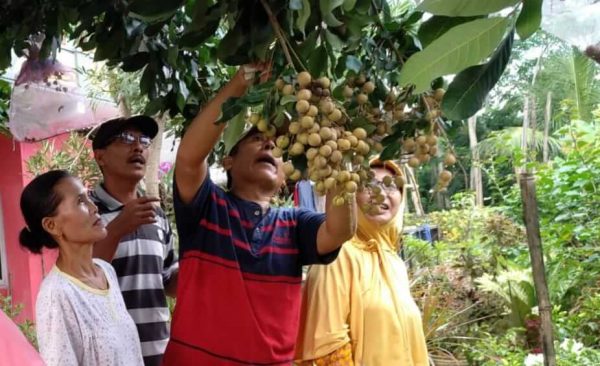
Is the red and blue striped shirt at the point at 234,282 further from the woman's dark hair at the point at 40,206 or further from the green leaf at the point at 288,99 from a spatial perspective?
the green leaf at the point at 288,99

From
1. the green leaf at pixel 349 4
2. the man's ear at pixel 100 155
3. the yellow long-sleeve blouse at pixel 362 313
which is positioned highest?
the green leaf at pixel 349 4

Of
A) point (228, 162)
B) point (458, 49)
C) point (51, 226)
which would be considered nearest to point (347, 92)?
point (458, 49)

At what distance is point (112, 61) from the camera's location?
1.53m

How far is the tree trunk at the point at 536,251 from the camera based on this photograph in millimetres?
2623

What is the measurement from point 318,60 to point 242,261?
0.77 m

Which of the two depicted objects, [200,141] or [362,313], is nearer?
[200,141]

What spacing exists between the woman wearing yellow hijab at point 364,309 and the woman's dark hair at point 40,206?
75cm

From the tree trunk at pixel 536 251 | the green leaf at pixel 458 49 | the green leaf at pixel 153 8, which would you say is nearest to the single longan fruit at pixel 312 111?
the green leaf at pixel 458 49

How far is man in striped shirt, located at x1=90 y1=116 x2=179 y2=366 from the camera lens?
186 cm

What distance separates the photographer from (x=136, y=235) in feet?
6.42

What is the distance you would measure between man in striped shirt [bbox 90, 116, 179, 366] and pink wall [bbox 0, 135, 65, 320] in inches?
136

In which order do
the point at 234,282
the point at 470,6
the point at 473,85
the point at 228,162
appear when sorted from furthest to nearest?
the point at 228,162
the point at 234,282
the point at 473,85
the point at 470,6

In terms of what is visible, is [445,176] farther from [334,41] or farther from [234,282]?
[234,282]

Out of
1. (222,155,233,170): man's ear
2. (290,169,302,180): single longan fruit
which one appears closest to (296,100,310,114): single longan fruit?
(290,169,302,180): single longan fruit
